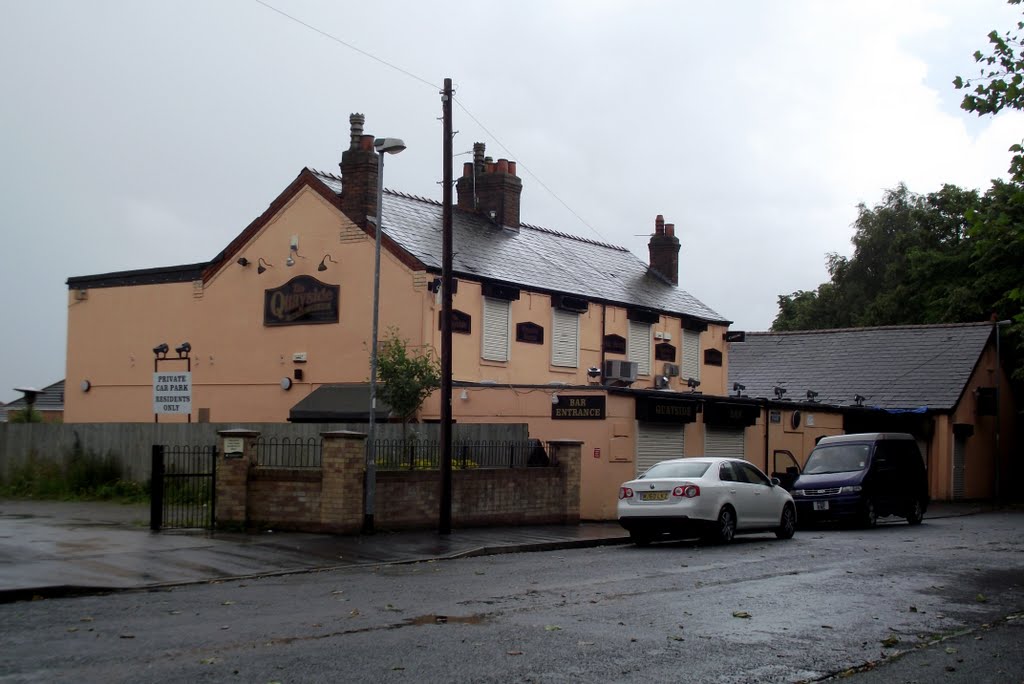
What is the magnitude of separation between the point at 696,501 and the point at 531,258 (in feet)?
51.1

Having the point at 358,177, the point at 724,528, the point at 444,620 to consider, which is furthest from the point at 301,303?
the point at 444,620

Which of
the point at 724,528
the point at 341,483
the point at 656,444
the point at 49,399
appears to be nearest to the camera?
the point at 341,483

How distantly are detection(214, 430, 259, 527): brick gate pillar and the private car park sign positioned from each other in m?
4.22

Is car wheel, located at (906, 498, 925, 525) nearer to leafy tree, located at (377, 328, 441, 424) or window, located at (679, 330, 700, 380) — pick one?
window, located at (679, 330, 700, 380)

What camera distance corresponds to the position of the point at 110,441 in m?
27.8

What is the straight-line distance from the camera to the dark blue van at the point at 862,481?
24938 mm

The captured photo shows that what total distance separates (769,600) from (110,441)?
20.1 metres

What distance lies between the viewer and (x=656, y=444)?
27.6 meters

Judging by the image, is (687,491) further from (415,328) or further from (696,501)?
(415,328)

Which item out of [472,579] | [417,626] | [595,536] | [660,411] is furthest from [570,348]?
[417,626]

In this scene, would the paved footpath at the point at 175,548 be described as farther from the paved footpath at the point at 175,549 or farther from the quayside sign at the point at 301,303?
the quayside sign at the point at 301,303

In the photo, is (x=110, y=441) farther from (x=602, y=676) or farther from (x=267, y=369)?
(x=602, y=676)

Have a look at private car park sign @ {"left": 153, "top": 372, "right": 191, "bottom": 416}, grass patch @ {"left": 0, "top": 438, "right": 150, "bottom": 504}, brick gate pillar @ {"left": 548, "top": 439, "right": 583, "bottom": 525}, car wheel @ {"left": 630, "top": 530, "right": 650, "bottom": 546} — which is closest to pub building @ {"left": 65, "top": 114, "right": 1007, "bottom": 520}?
brick gate pillar @ {"left": 548, "top": 439, "right": 583, "bottom": 525}

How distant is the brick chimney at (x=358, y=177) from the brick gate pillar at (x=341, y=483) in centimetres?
1143
